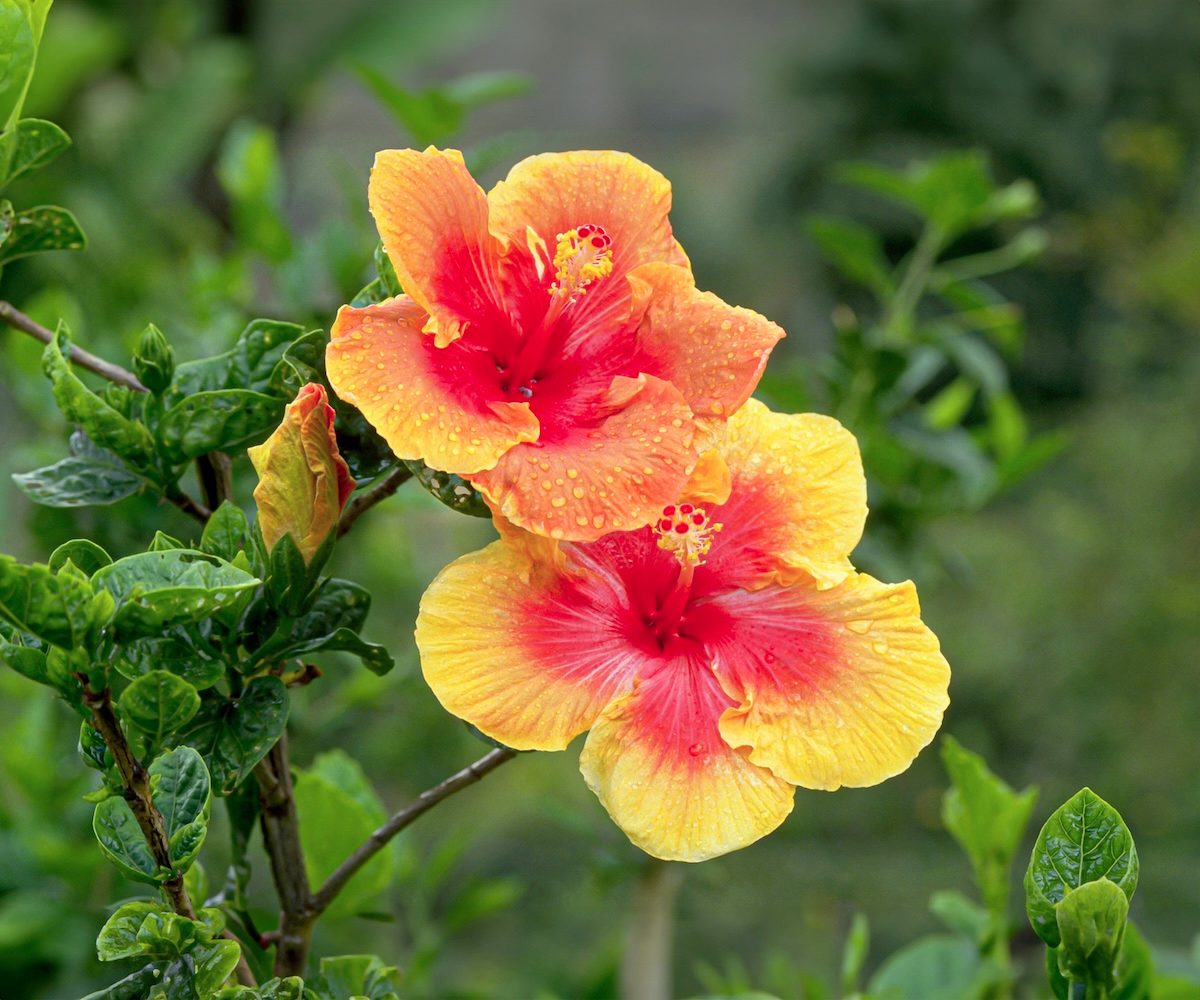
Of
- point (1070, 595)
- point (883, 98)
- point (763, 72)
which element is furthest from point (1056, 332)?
point (1070, 595)

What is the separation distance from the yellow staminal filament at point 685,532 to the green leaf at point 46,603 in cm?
22

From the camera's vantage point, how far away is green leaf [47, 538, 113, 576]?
0.49 metres

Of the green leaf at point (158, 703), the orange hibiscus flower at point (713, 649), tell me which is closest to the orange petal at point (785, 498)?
the orange hibiscus flower at point (713, 649)

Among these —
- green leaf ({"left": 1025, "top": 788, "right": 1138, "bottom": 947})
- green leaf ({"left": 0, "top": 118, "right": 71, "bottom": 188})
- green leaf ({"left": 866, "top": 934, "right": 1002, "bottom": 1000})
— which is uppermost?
green leaf ({"left": 0, "top": 118, "right": 71, "bottom": 188})

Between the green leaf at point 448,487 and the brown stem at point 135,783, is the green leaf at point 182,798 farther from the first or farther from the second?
the green leaf at point 448,487

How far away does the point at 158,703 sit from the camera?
0.45m

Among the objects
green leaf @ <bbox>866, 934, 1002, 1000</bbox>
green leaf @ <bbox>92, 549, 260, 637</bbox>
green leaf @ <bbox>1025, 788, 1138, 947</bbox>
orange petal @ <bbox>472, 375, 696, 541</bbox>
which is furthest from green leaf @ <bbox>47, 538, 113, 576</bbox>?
green leaf @ <bbox>866, 934, 1002, 1000</bbox>

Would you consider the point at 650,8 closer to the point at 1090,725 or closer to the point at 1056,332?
the point at 1056,332

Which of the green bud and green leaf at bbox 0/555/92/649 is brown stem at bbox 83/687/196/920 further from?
the green bud

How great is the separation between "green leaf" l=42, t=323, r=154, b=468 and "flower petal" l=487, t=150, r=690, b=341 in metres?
0.18

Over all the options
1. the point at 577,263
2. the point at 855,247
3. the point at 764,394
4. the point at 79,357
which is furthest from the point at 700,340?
the point at 855,247

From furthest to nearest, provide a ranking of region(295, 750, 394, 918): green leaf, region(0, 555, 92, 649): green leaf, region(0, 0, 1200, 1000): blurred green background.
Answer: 1. region(0, 0, 1200, 1000): blurred green background
2. region(295, 750, 394, 918): green leaf
3. region(0, 555, 92, 649): green leaf

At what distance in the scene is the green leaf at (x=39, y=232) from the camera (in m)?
0.58

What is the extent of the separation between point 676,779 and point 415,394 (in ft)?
0.56
